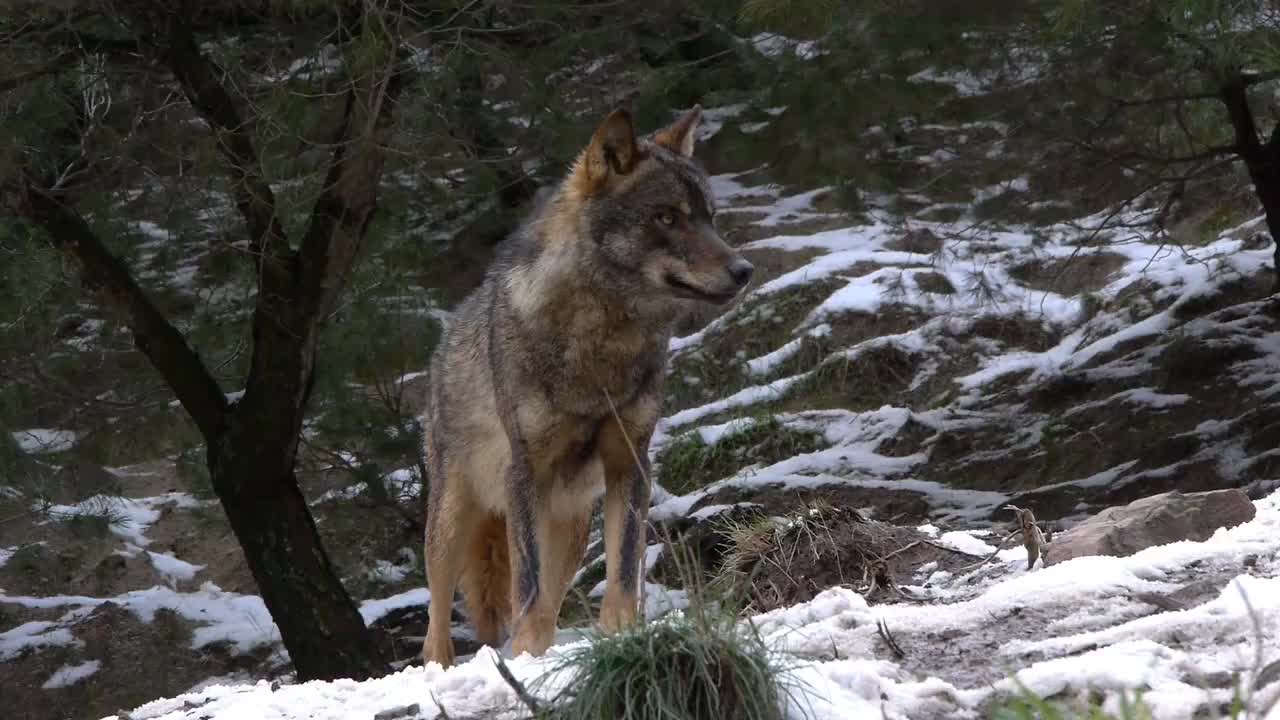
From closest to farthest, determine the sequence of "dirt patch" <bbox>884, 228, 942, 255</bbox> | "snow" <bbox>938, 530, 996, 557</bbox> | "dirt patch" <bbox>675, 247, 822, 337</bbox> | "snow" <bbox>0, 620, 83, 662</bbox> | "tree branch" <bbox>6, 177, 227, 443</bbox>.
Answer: "snow" <bbox>938, 530, 996, 557</bbox>, "tree branch" <bbox>6, 177, 227, 443</bbox>, "snow" <bbox>0, 620, 83, 662</bbox>, "dirt patch" <bbox>884, 228, 942, 255</bbox>, "dirt patch" <bbox>675, 247, 822, 337</bbox>

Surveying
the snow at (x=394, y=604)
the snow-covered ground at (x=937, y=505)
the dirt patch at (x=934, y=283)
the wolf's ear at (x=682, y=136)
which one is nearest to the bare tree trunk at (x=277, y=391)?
the snow-covered ground at (x=937, y=505)

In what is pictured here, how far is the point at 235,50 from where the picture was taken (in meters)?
9.44

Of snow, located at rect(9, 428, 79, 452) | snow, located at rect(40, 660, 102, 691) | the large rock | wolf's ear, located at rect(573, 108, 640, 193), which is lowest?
snow, located at rect(40, 660, 102, 691)

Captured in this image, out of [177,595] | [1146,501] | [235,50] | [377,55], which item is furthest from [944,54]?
[177,595]

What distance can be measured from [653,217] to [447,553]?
1811mm

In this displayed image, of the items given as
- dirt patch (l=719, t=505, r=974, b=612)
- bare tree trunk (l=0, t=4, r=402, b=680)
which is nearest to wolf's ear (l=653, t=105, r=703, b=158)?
dirt patch (l=719, t=505, r=974, b=612)

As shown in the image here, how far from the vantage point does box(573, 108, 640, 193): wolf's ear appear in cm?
532

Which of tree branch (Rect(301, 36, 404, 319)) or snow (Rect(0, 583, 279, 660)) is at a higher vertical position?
tree branch (Rect(301, 36, 404, 319))

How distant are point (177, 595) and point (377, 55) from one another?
207 inches

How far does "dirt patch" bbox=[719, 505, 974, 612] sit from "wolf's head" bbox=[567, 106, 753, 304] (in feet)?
5.14

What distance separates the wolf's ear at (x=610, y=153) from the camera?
17.5 feet

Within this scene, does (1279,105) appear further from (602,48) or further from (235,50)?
(235,50)

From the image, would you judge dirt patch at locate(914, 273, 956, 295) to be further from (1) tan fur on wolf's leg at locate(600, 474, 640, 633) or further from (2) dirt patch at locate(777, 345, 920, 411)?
(1) tan fur on wolf's leg at locate(600, 474, 640, 633)

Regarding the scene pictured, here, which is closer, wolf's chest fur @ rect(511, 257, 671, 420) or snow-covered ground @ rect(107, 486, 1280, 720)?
snow-covered ground @ rect(107, 486, 1280, 720)
